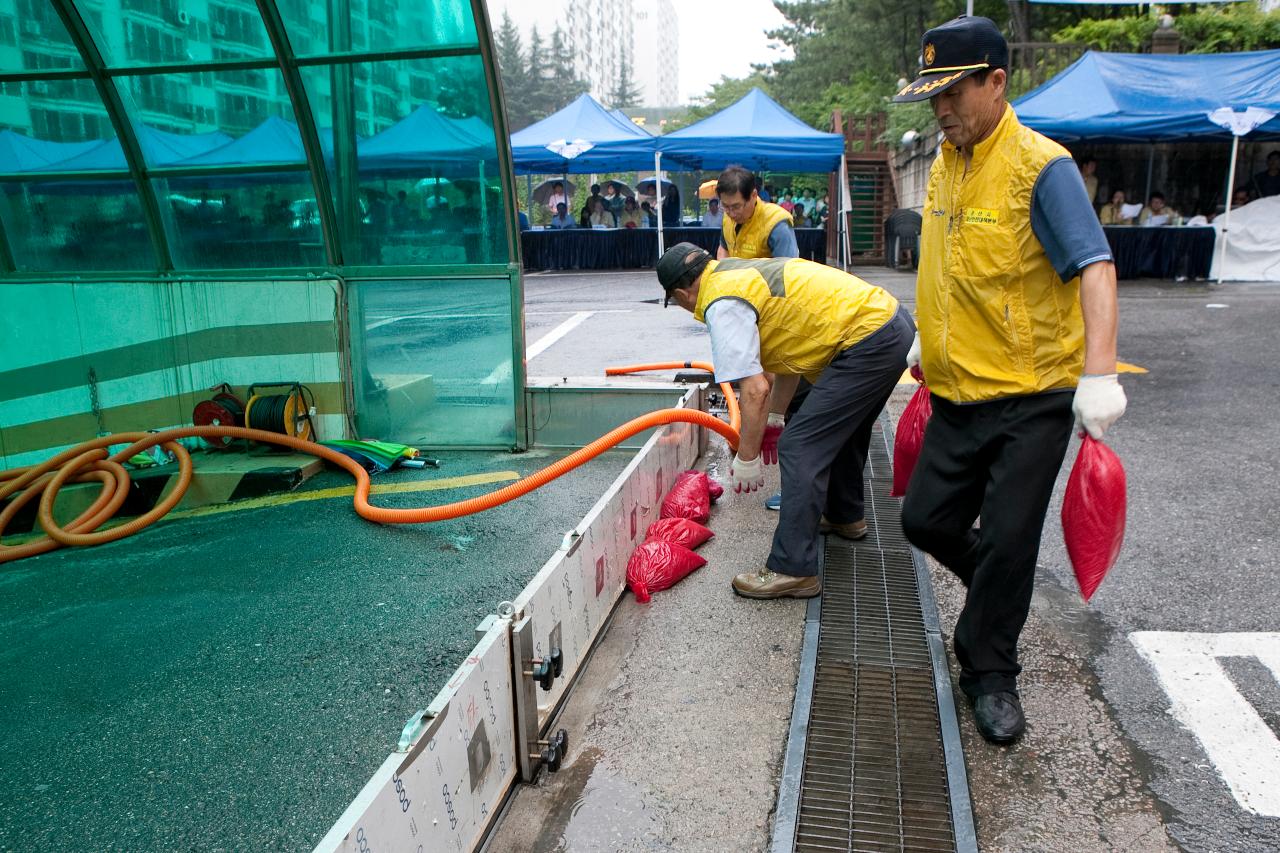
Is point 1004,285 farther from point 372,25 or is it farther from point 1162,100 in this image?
point 1162,100

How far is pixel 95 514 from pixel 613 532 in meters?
3.75

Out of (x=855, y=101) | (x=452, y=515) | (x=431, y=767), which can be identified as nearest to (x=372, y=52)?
(x=452, y=515)

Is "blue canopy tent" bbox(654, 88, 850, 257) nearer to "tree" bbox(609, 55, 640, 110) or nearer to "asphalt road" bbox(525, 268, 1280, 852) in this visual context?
"asphalt road" bbox(525, 268, 1280, 852)

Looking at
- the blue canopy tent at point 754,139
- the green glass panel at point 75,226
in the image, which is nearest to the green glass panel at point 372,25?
the green glass panel at point 75,226

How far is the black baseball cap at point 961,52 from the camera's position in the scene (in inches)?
107

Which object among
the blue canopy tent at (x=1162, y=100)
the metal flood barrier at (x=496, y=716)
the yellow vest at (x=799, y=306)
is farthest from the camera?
the blue canopy tent at (x=1162, y=100)

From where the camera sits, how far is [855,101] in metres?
36.2

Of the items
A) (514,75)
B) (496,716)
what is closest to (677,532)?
(496,716)

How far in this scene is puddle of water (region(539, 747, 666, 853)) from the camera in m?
2.56

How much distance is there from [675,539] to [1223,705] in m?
2.33

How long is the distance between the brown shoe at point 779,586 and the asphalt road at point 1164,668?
23.1 inches

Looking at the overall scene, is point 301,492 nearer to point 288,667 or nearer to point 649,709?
point 288,667

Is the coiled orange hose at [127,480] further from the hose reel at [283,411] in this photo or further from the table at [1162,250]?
the table at [1162,250]

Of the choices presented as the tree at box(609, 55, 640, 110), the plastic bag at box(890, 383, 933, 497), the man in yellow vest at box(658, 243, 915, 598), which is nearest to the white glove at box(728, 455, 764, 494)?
the man in yellow vest at box(658, 243, 915, 598)
